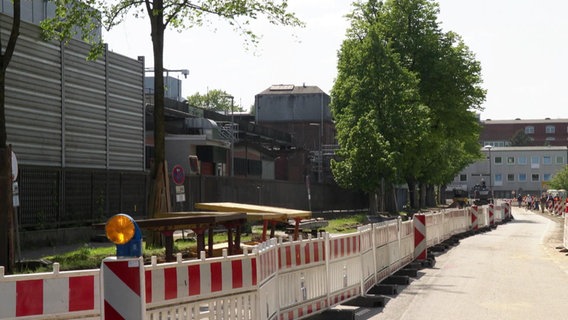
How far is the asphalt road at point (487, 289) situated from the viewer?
13.1 m

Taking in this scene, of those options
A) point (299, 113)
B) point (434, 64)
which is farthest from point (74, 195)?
point (299, 113)

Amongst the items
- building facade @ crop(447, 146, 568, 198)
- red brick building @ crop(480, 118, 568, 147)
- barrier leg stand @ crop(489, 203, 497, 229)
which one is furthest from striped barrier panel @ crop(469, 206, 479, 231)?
red brick building @ crop(480, 118, 568, 147)

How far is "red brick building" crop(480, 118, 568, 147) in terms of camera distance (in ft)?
581

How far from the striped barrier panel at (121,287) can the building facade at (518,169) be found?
150 m

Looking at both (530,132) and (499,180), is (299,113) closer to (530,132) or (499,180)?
(499,180)

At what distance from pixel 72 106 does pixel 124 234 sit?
2409 centimetres

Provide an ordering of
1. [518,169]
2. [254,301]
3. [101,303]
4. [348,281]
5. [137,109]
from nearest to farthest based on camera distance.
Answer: [101,303], [254,301], [348,281], [137,109], [518,169]

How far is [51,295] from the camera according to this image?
264 inches

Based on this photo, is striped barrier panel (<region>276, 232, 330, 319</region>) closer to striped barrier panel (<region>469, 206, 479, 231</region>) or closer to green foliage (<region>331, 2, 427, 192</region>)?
striped barrier panel (<region>469, 206, 479, 231</region>)

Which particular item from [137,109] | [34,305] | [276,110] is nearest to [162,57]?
[137,109]

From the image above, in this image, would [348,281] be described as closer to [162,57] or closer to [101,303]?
[101,303]

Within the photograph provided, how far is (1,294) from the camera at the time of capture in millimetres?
6445

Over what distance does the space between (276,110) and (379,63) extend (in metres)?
52.8

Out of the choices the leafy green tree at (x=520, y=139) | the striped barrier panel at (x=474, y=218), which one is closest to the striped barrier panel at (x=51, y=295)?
the striped barrier panel at (x=474, y=218)
